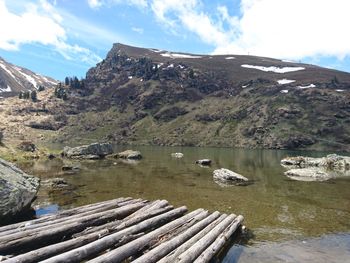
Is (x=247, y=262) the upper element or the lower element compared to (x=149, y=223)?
lower

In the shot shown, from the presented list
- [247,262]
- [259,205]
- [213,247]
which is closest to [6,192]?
[213,247]

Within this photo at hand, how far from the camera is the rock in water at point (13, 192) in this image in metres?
22.9

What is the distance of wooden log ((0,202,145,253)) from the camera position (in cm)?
1555

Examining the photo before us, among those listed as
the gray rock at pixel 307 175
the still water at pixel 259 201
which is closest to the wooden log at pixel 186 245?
the still water at pixel 259 201

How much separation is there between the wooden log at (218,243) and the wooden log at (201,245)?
0.20 meters

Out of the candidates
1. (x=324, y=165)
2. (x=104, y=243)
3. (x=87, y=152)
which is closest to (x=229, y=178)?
(x=104, y=243)

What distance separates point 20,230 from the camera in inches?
695

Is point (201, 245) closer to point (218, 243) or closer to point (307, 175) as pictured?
point (218, 243)

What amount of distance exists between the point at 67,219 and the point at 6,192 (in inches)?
237

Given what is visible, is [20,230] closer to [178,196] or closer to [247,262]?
[247,262]

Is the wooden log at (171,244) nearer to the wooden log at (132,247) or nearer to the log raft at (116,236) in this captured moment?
the log raft at (116,236)

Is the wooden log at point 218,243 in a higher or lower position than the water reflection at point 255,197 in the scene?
higher

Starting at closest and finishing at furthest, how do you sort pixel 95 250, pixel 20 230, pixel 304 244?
pixel 95 250 → pixel 20 230 → pixel 304 244

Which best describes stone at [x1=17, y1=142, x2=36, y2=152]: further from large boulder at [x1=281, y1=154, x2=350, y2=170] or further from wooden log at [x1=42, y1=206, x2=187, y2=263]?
wooden log at [x1=42, y1=206, x2=187, y2=263]
